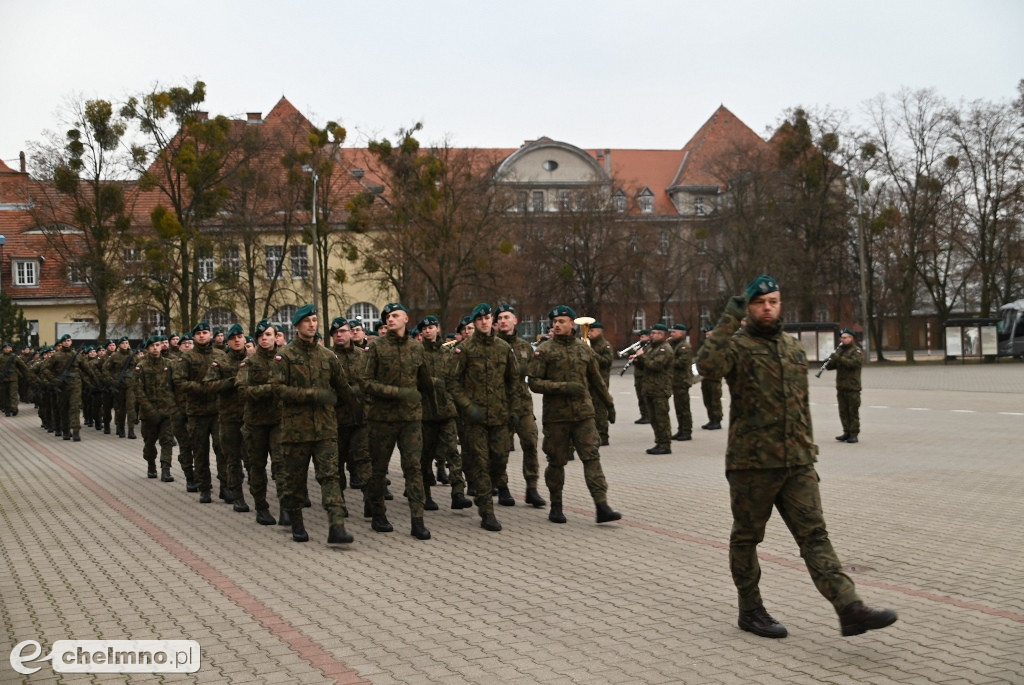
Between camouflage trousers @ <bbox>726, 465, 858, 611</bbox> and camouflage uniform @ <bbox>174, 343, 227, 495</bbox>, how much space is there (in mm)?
7994

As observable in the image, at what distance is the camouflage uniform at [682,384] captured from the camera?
19453 mm

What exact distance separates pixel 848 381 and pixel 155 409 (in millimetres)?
10030

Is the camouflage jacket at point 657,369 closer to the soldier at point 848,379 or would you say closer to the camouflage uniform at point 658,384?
the camouflage uniform at point 658,384

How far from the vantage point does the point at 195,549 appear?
997cm

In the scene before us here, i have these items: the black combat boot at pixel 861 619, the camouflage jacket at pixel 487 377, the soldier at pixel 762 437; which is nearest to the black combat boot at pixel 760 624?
the soldier at pixel 762 437

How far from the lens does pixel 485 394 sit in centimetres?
1089

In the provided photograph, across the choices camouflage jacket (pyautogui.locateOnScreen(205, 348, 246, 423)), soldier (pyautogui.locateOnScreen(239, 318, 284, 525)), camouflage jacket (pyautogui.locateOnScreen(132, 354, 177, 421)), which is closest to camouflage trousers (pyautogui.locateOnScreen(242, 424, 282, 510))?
soldier (pyautogui.locateOnScreen(239, 318, 284, 525))

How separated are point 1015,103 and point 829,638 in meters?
54.8

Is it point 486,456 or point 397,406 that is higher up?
point 397,406

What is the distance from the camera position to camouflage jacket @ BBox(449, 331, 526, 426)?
10.9 metres

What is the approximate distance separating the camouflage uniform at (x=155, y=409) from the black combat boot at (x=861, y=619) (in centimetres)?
1092

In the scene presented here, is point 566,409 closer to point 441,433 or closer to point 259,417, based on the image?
point 441,433

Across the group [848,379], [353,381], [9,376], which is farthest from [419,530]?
[9,376]

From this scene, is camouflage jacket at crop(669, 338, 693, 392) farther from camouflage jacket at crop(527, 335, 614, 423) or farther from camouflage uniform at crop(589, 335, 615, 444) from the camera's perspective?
camouflage jacket at crop(527, 335, 614, 423)
